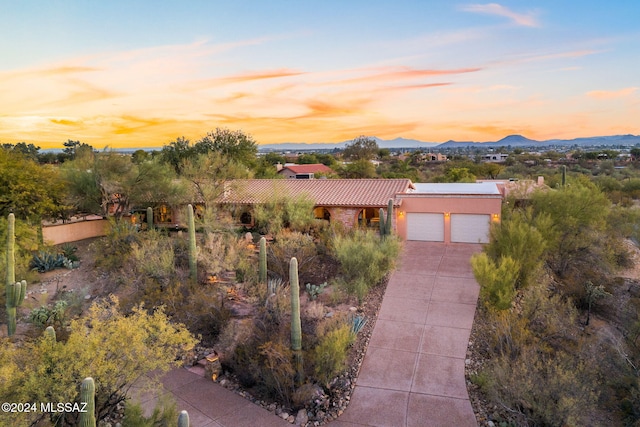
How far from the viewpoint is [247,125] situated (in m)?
37.4

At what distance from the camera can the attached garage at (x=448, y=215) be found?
2125cm

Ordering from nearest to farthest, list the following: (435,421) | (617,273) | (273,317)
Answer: (435,421) < (273,317) < (617,273)

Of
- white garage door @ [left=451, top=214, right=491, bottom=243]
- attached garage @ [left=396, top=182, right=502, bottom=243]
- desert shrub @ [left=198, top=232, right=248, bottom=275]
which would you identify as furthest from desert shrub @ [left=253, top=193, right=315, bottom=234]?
white garage door @ [left=451, top=214, right=491, bottom=243]

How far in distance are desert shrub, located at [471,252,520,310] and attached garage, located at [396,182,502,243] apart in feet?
24.2

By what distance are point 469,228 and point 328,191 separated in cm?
808

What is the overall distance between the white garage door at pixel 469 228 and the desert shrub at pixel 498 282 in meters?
7.61

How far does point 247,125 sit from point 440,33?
66.3ft

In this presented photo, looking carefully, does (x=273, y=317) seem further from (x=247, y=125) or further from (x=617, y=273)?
(x=247, y=125)

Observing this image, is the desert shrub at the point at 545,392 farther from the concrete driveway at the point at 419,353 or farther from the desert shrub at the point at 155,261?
the desert shrub at the point at 155,261

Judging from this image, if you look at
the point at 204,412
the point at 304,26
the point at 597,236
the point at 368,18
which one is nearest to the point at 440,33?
the point at 368,18

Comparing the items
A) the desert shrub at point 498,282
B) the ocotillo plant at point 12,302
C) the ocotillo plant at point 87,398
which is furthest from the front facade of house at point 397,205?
the ocotillo plant at point 87,398

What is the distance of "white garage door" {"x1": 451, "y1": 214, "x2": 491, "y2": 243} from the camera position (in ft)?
70.2

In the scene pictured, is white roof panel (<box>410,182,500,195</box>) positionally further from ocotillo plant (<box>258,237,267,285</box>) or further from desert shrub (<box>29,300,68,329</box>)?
desert shrub (<box>29,300,68,329</box>)

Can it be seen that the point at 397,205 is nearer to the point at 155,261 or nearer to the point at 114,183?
the point at 155,261
